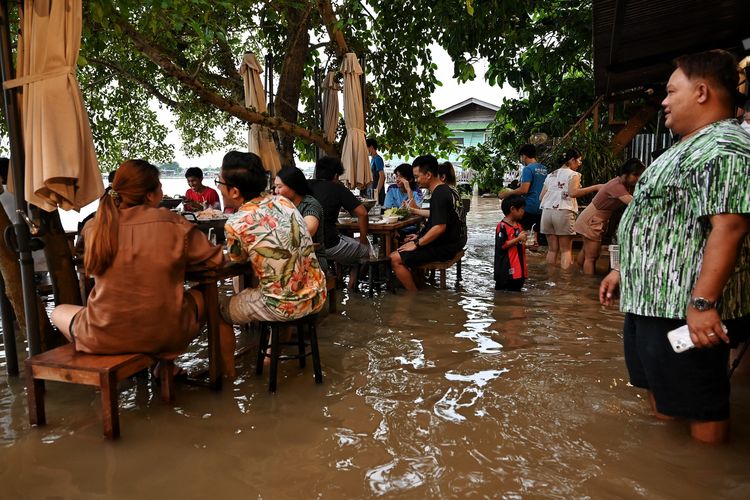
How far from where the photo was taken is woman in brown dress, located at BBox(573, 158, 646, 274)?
6.62 m

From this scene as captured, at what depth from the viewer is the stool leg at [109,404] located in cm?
284

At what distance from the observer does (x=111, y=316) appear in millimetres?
2982

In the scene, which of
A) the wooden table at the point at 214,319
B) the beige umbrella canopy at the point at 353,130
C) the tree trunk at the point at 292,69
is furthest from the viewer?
the tree trunk at the point at 292,69

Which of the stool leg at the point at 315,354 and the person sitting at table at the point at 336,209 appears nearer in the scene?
the stool leg at the point at 315,354

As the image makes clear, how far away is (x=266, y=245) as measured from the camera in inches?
138

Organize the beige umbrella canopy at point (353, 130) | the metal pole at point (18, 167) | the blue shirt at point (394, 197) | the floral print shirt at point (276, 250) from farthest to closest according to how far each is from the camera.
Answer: the blue shirt at point (394, 197) < the beige umbrella canopy at point (353, 130) < the floral print shirt at point (276, 250) < the metal pole at point (18, 167)

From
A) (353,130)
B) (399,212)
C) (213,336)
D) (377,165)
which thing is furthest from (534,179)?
(213,336)

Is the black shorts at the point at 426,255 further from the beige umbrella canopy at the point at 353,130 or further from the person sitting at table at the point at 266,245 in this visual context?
the person sitting at table at the point at 266,245

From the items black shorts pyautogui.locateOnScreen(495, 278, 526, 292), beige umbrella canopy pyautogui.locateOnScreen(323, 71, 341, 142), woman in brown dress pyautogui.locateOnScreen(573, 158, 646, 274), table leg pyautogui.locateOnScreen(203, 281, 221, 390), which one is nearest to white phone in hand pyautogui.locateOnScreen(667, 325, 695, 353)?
table leg pyautogui.locateOnScreen(203, 281, 221, 390)

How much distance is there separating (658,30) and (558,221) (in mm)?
2620

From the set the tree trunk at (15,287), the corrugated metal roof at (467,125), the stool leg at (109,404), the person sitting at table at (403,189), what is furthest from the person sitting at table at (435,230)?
the corrugated metal roof at (467,125)

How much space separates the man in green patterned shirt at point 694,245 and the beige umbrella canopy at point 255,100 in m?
6.35

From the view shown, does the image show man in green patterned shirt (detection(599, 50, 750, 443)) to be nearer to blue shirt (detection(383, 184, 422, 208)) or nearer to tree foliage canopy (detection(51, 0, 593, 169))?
tree foliage canopy (detection(51, 0, 593, 169))

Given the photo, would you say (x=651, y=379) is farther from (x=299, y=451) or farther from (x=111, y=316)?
(x=111, y=316)
